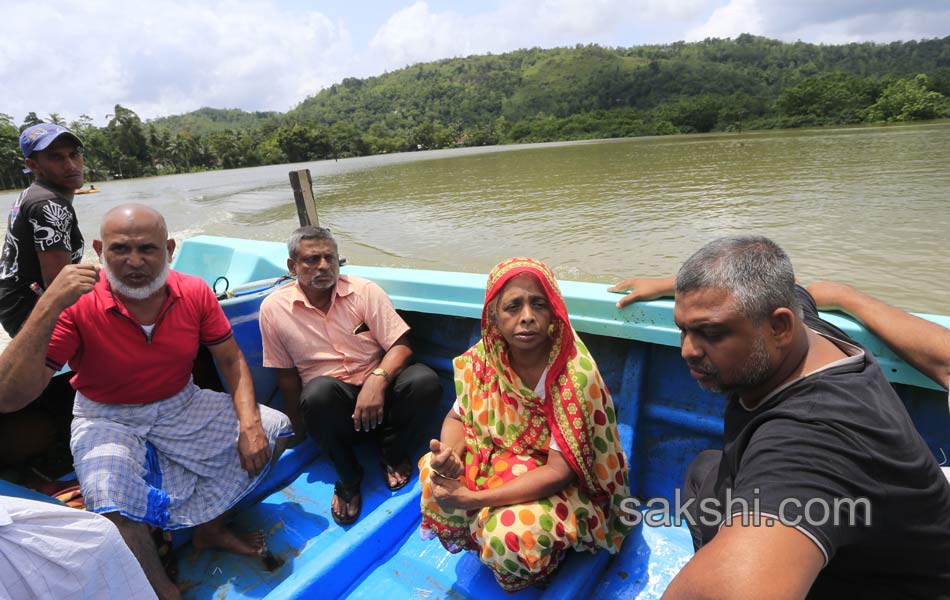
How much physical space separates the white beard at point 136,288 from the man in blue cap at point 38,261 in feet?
1.71

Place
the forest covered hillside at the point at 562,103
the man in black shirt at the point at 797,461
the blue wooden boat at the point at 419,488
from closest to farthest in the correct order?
the man in black shirt at the point at 797,461 < the blue wooden boat at the point at 419,488 < the forest covered hillside at the point at 562,103

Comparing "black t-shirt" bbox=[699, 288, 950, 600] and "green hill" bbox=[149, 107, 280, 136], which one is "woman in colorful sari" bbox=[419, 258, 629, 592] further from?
"green hill" bbox=[149, 107, 280, 136]

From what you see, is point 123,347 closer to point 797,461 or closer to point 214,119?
point 797,461

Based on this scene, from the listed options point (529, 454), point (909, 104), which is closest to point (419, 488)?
point (529, 454)

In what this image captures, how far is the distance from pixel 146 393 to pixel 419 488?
Answer: 44.5 inches

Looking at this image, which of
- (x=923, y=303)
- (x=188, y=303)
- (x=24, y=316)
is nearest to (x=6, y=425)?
(x=24, y=316)

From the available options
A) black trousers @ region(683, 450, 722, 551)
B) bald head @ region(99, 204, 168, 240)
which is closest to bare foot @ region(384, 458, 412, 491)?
black trousers @ region(683, 450, 722, 551)

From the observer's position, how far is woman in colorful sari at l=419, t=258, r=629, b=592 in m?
1.50

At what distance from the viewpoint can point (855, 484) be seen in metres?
0.88

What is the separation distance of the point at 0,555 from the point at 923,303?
21.7 feet

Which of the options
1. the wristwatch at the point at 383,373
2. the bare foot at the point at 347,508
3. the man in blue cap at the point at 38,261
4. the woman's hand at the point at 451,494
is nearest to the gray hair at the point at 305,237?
the wristwatch at the point at 383,373

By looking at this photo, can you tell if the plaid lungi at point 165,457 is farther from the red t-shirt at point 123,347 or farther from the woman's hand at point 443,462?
the woman's hand at point 443,462

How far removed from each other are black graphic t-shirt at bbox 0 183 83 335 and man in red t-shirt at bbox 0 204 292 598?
469 millimetres

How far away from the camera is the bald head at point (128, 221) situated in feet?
6.03
